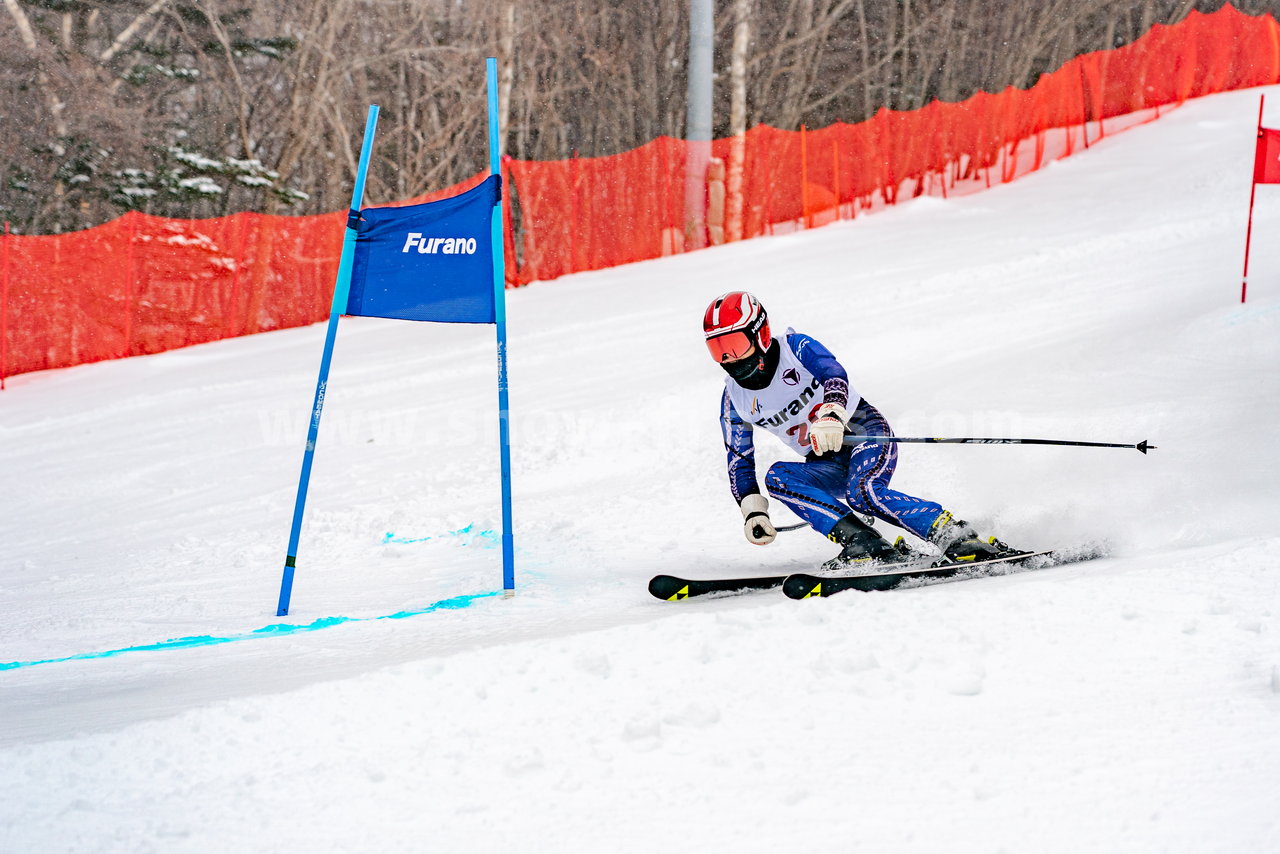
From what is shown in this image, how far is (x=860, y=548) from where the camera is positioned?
518 cm

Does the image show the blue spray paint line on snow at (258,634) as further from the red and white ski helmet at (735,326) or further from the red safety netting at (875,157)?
the red safety netting at (875,157)

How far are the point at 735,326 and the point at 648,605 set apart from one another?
1314mm

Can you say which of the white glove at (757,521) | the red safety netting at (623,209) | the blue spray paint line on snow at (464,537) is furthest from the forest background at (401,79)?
the white glove at (757,521)

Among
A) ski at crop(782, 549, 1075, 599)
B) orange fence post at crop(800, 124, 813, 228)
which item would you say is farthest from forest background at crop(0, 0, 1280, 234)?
ski at crop(782, 549, 1075, 599)

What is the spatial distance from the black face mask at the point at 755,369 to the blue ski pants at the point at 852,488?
0.45 m

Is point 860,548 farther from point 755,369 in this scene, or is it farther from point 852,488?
point 755,369

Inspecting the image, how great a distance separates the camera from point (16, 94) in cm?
1894

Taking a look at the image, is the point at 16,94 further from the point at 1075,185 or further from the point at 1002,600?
the point at 1002,600

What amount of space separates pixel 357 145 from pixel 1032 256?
16572 millimetres

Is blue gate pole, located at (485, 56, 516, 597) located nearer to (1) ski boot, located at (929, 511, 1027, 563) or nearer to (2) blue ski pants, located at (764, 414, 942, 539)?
(2) blue ski pants, located at (764, 414, 942, 539)

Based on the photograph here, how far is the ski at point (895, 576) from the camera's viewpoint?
4.47 meters

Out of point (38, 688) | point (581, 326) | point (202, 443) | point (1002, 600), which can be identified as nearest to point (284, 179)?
point (581, 326)

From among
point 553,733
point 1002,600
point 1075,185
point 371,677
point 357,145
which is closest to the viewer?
point 553,733

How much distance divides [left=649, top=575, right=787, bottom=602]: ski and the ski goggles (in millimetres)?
1013
